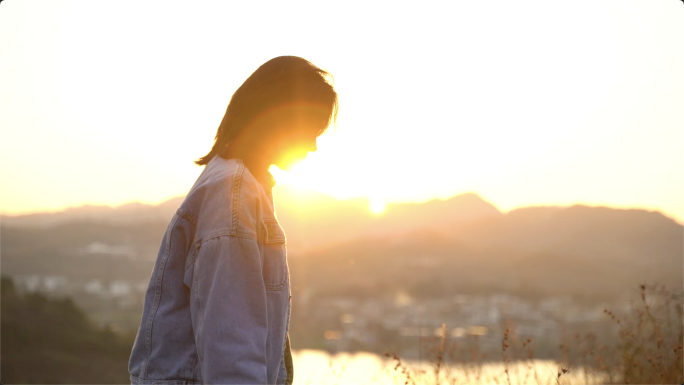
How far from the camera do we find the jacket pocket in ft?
4.41

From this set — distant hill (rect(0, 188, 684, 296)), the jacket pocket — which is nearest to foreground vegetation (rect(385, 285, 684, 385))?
the jacket pocket

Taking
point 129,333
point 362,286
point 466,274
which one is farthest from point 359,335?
Result: point 466,274

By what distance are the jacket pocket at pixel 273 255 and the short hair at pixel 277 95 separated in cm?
24

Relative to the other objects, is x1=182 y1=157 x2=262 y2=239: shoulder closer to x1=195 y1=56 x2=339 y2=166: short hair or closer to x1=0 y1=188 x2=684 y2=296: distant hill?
x1=195 y1=56 x2=339 y2=166: short hair

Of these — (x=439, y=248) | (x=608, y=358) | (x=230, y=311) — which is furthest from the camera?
(x=439, y=248)

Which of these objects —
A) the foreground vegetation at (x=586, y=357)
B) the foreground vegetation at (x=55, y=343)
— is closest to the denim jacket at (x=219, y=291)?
the foreground vegetation at (x=586, y=357)

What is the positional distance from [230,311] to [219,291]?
0.17ft

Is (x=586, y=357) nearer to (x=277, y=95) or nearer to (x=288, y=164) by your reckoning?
(x=288, y=164)

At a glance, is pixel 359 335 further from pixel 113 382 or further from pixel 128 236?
pixel 128 236

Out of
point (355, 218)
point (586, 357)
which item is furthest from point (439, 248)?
point (586, 357)

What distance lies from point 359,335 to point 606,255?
36826 millimetres

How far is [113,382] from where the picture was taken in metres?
14.3

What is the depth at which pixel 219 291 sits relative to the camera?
1.19 meters

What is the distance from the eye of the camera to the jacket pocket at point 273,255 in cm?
134
